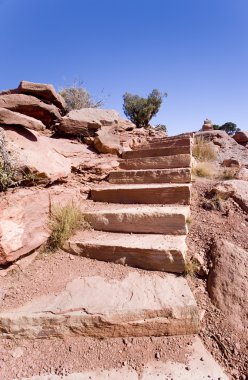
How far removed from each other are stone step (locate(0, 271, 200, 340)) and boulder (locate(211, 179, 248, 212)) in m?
1.13

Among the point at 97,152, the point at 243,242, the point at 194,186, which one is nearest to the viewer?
the point at 243,242

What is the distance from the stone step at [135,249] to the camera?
6.05 ft

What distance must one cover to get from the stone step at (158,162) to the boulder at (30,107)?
1313mm

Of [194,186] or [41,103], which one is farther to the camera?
[41,103]

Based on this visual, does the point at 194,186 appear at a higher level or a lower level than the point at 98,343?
higher

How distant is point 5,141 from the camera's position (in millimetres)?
2299

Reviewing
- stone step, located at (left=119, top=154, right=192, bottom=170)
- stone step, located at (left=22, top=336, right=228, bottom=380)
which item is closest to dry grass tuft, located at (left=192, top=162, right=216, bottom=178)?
stone step, located at (left=119, top=154, right=192, bottom=170)

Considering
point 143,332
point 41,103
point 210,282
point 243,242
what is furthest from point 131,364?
point 41,103

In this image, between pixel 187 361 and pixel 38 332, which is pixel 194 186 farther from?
pixel 38 332

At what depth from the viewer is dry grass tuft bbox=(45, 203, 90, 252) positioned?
2.25 m

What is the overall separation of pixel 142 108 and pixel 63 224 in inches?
316

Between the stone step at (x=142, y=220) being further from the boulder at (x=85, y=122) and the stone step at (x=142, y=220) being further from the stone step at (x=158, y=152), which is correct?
the boulder at (x=85, y=122)

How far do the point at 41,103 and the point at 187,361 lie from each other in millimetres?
3526

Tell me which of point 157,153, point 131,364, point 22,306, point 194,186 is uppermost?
point 157,153
